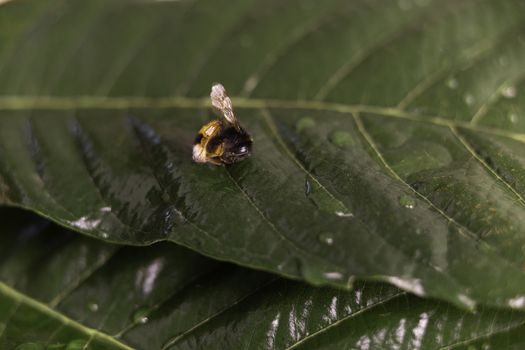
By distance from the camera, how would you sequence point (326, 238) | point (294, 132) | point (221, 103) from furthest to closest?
point (294, 132) → point (221, 103) → point (326, 238)

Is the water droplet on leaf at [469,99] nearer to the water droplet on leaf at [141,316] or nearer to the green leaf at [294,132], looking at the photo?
the green leaf at [294,132]

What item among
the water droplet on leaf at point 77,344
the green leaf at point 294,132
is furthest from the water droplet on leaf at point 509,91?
the water droplet on leaf at point 77,344

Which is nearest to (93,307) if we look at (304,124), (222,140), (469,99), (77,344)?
(77,344)

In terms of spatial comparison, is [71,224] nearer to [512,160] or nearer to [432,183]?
[432,183]

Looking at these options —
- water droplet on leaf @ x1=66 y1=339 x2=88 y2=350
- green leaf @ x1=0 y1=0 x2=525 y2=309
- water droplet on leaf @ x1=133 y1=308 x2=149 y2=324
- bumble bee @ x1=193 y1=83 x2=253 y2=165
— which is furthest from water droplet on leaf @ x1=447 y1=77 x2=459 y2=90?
water droplet on leaf @ x1=66 y1=339 x2=88 y2=350

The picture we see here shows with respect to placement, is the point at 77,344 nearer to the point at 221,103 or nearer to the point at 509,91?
the point at 221,103

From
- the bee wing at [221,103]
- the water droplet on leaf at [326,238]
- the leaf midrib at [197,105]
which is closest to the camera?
the water droplet on leaf at [326,238]

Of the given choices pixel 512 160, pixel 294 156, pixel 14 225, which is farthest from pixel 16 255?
pixel 512 160
